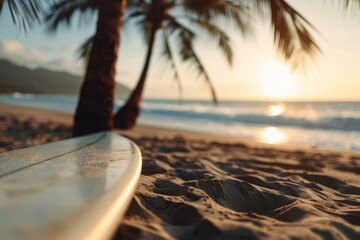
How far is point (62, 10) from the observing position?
252 inches

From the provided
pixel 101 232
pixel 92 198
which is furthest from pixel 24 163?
pixel 101 232

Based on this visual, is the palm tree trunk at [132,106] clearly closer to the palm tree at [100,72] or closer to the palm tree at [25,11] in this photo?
the palm tree at [100,72]

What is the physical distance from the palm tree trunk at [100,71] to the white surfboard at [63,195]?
2.13 metres

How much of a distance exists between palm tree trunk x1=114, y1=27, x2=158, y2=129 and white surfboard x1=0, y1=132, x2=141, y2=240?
501cm

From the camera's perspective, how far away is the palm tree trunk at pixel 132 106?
20.9 feet

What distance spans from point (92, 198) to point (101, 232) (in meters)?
0.14

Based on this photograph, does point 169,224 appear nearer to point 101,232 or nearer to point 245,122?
point 101,232

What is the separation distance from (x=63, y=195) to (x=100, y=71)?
9.40 ft

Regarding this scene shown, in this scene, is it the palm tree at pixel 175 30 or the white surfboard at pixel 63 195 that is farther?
the palm tree at pixel 175 30

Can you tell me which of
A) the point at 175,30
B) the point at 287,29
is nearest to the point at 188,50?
the point at 175,30

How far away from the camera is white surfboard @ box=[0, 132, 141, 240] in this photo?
23.5 inches

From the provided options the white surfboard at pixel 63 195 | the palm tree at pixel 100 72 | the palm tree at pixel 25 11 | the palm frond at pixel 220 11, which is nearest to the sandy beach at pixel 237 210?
the white surfboard at pixel 63 195

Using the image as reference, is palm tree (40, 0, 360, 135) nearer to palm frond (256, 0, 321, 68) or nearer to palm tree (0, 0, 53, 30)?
palm frond (256, 0, 321, 68)

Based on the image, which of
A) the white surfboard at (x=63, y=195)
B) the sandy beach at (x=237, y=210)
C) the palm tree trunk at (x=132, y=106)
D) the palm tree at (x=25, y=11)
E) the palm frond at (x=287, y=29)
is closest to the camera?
the white surfboard at (x=63, y=195)
